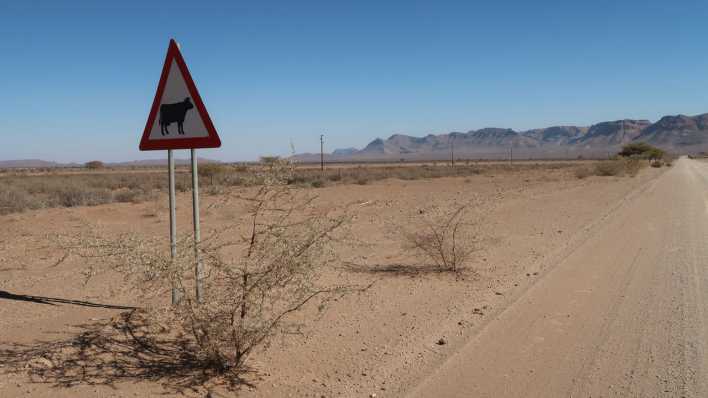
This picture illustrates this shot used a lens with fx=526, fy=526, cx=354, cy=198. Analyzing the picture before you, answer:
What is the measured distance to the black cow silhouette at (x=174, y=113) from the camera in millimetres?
4797

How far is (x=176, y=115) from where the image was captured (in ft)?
15.9

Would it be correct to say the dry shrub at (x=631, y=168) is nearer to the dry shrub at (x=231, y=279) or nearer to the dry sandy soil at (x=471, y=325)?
the dry sandy soil at (x=471, y=325)

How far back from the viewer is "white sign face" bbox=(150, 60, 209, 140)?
4730mm

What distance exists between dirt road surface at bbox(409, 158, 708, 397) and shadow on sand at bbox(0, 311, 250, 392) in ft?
6.11

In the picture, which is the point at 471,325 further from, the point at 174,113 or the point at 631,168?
the point at 631,168

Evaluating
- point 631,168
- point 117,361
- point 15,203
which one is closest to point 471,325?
point 117,361

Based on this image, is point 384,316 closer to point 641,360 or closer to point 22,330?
point 641,360

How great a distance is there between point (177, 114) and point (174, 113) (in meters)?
0.04

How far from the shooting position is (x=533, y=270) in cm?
832

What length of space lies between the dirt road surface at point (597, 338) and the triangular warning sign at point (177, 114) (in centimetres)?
287

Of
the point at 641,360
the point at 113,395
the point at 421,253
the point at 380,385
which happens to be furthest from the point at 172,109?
the point at 421,253

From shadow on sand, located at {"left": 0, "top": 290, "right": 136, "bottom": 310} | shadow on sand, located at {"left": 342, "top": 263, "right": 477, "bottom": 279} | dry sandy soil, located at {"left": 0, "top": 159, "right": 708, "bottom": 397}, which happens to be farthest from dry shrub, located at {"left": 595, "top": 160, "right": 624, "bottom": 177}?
shadow on sand, located at {"left": 0, "top": 290, "right": 136, "bottom": 310}

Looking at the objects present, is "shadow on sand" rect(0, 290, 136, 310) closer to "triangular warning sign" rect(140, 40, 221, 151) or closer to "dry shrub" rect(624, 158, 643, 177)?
"triangular warning sign" rect(140, 40, 221, 151)

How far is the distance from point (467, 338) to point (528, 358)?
0.69 metres
